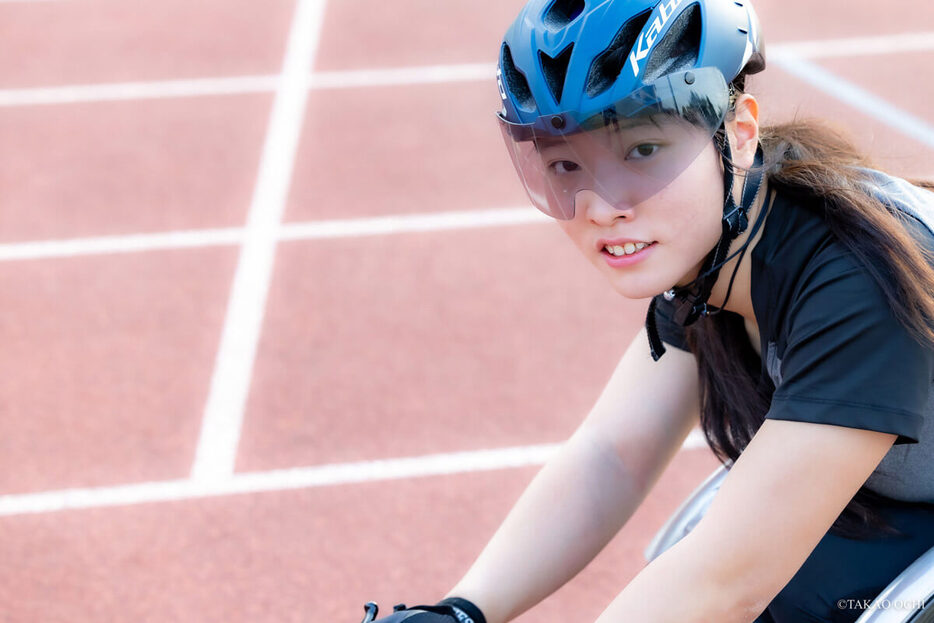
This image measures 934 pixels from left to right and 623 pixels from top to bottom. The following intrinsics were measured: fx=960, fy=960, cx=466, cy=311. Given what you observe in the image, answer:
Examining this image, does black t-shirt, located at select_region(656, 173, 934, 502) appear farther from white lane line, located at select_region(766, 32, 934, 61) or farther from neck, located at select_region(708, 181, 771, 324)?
white lane line, located at select_region(766, 32, 934, 61)

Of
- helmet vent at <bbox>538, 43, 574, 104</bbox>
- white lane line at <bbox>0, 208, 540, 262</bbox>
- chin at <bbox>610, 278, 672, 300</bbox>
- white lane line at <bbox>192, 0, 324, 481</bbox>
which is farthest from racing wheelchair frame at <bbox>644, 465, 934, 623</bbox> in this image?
white lane line at <bbox>0, 208, 540, 262</bbox>

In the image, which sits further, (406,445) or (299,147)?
(299,147)

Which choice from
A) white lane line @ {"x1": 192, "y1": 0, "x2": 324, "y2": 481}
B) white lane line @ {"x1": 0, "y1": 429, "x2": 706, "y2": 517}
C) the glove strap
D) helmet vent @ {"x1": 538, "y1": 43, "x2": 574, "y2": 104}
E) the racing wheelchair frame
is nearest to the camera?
the racing wheelchair frame

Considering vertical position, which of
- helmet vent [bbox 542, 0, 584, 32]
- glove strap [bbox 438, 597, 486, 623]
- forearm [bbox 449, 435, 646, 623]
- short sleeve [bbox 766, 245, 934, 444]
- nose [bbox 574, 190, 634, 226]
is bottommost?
short sleeve [bbox 766, 245, 934, 444]

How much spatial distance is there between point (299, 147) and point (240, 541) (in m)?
3.42

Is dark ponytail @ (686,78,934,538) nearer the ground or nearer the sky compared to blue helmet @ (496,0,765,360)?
nearer the ground

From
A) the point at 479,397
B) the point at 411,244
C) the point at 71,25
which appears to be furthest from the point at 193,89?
the point at 479,397

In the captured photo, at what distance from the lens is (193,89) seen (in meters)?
6.90

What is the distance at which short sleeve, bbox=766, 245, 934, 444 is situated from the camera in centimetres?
124

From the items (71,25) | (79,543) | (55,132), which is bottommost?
(79,543)

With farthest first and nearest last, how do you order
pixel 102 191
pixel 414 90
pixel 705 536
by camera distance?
1. pixel 414 90
2. pixel 102 191
3. pixel 705 536

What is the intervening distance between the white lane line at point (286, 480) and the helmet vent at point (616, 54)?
202 centimetres

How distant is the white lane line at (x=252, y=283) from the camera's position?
349 cm

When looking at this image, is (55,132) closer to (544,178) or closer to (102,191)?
(102,191)
